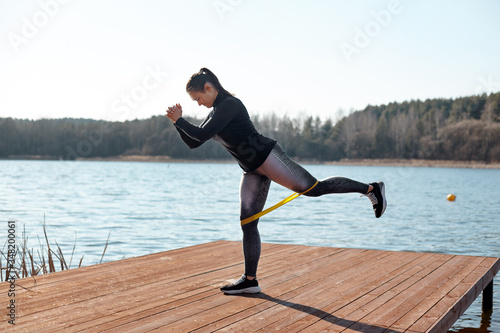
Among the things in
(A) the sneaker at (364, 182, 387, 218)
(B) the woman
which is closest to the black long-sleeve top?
(B) the woman

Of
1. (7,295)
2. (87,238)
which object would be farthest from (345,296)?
(87,238)

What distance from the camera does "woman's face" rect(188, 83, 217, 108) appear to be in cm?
383

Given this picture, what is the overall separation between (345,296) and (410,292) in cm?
55

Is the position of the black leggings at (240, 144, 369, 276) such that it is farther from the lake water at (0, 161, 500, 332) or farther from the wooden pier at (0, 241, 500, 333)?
the lake water at (0, 161, 500, 332)

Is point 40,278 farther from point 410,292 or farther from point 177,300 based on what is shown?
point 410,292

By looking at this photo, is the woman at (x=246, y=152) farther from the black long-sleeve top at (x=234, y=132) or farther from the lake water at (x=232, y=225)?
the lake water at (x=232, y=225)

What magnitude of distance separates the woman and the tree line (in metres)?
68.9

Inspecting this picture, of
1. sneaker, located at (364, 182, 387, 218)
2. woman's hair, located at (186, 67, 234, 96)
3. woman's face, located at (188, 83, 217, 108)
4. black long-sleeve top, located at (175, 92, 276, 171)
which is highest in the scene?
woman's hair, located at (186, 67, 234, 96)

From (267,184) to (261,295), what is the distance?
2.55 ft

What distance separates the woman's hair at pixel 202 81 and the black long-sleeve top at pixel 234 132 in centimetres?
6

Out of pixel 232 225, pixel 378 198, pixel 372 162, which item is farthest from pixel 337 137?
pixel 378 198

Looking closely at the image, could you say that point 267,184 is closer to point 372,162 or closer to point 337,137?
point 372,162

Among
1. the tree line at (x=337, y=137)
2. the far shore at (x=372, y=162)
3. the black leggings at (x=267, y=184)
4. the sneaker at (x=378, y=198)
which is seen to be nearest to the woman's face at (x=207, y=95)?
the black leggings at (x=267, y=184)

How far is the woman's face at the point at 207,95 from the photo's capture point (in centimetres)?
383
